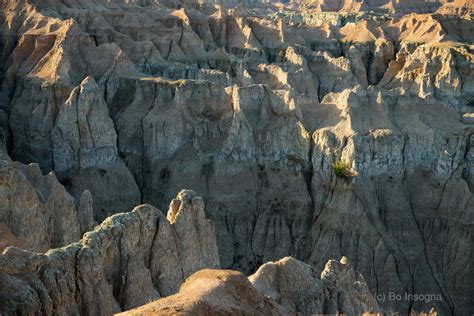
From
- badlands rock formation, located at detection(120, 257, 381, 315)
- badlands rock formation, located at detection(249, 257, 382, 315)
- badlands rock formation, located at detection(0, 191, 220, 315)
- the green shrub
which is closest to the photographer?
badlands rock formation, located at detection(120, 257, 381, 315)

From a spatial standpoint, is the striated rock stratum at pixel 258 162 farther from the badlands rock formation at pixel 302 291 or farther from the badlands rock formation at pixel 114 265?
the badlands rock formation at pixel 302 291

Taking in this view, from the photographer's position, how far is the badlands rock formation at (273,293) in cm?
1366

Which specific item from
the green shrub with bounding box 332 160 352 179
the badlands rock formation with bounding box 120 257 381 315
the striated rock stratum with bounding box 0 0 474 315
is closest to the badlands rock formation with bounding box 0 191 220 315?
the striated rock stratum with bounding box 0 0 474 315

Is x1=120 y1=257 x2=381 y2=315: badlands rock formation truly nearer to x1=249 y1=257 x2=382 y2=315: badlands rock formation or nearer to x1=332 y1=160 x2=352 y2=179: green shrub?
x1=249 y1=257 x2=382 y2=315: badlands rock formation

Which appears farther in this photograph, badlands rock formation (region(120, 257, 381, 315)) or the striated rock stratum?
the striated rock stratum

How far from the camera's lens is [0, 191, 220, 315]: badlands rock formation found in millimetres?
16016

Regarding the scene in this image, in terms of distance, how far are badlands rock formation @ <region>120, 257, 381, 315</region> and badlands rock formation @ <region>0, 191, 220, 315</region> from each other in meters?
3.29

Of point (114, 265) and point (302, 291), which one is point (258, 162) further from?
point (302, 291)

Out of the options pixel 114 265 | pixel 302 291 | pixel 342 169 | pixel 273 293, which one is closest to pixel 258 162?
pixel 342 169

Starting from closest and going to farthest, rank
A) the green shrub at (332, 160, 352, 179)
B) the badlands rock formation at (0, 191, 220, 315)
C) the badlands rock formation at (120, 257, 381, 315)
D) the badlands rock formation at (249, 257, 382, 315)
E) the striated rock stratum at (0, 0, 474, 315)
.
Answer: the badlands rock formation at (120, 257, 381, 315), the badlands rock formation at (0, 191, 220, 315), the badlands rock formation at (249, 257, 382, 315), the striated rock stratum at (0, 0, 474, 315), the green shrub at (332, 160, 352, 179)

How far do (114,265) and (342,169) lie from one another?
69.0 ft

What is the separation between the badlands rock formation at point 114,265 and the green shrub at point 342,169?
14.7m

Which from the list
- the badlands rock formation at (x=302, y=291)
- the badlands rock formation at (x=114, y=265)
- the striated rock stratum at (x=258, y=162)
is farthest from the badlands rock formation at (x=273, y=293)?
the striated rock stratum at (x=258, y=162)

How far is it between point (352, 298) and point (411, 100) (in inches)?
956
